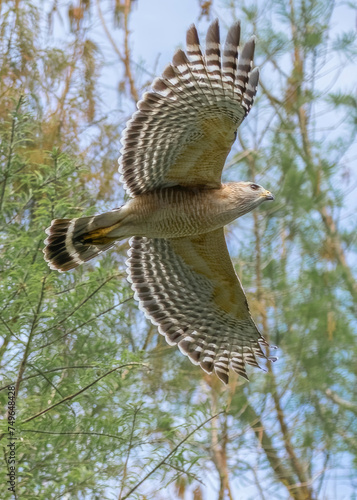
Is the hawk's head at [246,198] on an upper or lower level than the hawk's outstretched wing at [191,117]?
lower

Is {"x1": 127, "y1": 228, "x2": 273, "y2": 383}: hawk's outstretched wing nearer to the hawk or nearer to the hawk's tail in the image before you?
the hawk

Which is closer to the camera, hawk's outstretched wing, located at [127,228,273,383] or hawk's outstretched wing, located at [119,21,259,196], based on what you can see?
hawk's outstretched wing, located at [119,21,259,196]

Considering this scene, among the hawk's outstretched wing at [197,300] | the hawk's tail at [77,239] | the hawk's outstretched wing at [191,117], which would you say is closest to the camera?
the hawk's outstretched wing at [191,117]

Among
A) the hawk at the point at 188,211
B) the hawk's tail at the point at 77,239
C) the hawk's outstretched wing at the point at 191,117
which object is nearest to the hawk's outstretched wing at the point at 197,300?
the hawk at the point at 188,211

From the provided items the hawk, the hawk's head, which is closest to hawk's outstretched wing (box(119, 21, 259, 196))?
the hawk

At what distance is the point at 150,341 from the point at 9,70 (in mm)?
1997

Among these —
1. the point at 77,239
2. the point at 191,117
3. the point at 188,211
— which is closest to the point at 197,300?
the point at 188,211

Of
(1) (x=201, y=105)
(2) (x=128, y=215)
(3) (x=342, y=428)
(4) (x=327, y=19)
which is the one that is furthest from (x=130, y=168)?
(4) (x=327, y=19)

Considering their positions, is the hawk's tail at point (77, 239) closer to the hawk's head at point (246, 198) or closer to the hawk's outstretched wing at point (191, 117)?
the hawk's outstretched wing at point (191, 117)

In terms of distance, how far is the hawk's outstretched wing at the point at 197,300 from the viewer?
16.6ft

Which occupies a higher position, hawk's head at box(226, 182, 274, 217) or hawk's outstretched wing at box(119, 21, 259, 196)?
hawk's outstretched wing at box(119, 21, 259, 196)

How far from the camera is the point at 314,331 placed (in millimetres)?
7352

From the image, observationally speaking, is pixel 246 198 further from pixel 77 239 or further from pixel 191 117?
pixel 77 239

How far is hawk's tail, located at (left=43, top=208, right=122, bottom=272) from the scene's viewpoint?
440 cm
